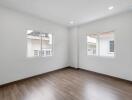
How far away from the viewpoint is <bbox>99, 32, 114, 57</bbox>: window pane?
12.1ft

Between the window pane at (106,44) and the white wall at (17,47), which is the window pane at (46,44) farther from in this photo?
the window pane at (106,44)

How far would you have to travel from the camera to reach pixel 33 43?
12.2 ft

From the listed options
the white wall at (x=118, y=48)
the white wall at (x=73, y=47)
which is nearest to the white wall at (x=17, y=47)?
the white wall at (x=73, y=47)

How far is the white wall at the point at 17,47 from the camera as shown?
2.78 metres

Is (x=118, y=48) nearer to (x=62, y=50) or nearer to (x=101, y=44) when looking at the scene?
(x=101, y=44)

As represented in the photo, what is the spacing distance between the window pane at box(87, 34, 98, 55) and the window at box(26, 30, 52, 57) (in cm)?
216

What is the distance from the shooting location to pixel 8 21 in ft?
9.41

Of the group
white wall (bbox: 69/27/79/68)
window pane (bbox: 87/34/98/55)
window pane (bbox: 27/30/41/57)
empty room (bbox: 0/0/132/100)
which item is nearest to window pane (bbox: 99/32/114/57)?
empty room (bbox: 0/0/132/100)

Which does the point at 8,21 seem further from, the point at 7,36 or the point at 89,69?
the point at 89,69

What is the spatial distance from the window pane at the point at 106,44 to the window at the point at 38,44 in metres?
2.68

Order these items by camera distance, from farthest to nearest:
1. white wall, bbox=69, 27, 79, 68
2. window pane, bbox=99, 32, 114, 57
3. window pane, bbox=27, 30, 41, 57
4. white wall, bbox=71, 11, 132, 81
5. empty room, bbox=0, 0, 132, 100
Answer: white wall, bbox=69, 27, 79, 68 < window pane, bbox=99, 32, 114, 57 < window pane, bbox=27, 30, 41, 57 < white wall, bbox=71, 11, 132, 81 < empty room, bbox=0, 0, 132, 100

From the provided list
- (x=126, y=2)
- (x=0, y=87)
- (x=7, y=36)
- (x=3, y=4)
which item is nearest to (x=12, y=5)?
(x=3, y=4)

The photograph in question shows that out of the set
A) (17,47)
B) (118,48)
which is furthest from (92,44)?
(17,47)

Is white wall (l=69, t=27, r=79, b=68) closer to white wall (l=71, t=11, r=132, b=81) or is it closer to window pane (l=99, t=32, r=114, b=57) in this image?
white wall (l=71, t=11, r=132, b=81)
